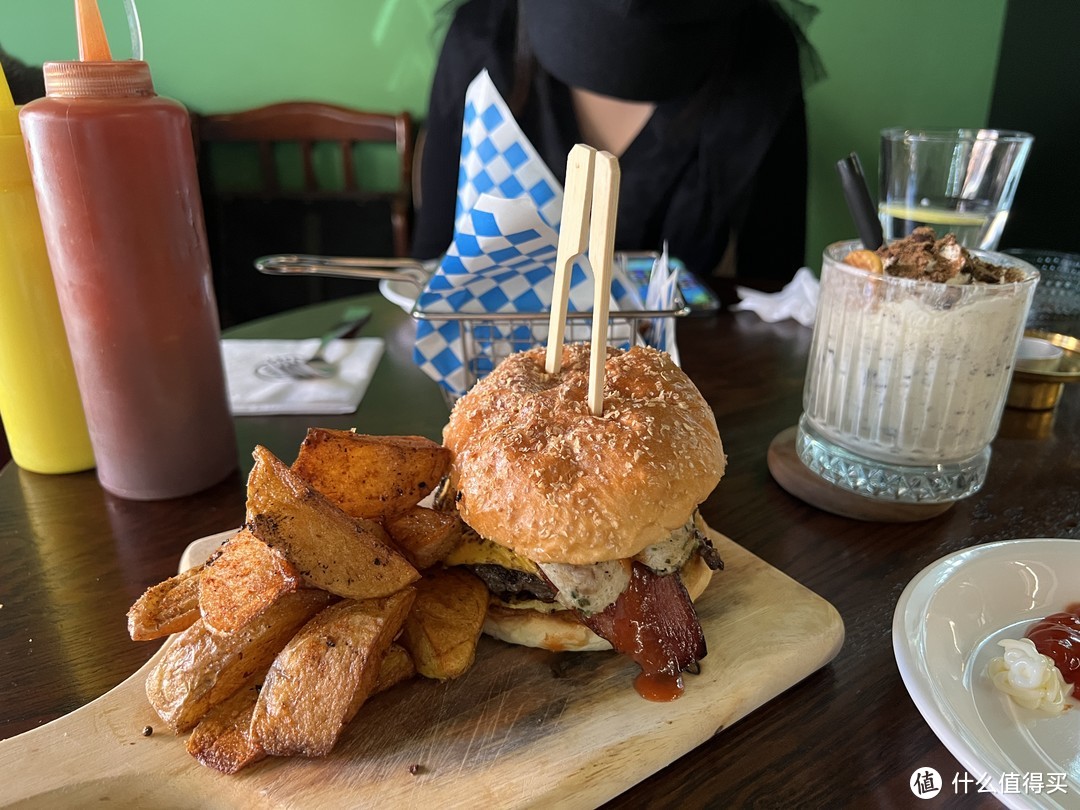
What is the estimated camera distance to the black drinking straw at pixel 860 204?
1276 millimetres

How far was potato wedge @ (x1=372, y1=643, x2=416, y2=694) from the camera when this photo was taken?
85 centimetres

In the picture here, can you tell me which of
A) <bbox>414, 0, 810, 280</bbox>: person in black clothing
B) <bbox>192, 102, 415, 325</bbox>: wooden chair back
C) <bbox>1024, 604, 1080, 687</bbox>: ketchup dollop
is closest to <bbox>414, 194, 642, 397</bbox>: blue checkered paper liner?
<bbox>1024, 604, 1080, 687</bbox>: ketchup dollop

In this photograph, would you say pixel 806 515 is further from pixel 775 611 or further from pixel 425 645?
pixel 425 645

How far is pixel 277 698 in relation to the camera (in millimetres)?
753

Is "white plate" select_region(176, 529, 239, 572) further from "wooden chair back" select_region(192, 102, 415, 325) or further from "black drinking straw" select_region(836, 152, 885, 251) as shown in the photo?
"wooden chair back" select_region(192, 102, 415, 325)

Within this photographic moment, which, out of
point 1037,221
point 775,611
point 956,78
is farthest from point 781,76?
point 775,611

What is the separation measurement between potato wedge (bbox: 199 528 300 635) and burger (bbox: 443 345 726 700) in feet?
0.75

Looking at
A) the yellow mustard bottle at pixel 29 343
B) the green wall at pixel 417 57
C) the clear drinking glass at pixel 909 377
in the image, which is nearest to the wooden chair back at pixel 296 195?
the green wall at pixel 417 57

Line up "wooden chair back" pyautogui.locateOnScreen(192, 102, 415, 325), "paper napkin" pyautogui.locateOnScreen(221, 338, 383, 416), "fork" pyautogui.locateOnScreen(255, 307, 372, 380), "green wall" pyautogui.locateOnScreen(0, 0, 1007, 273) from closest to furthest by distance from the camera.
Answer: "paper napkin" pyautogui.locateOnScreen(221, 338, 383, 416)
"fork" pyautogui.locateOnScreen(255, 307, 372, 380)
"green wall" pyautogui.locateOnScreen(0, 0, 1007, 273)
"wooden chair back" pyautogui.locateOnScreen(192, 102, 415, 325)

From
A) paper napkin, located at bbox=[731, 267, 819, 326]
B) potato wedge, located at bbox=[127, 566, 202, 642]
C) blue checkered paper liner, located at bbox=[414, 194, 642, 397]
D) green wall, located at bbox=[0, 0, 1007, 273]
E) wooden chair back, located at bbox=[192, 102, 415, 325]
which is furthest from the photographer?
wooden chair back, located at bbox=[192, 102, 415, 325]

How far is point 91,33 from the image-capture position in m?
1.01

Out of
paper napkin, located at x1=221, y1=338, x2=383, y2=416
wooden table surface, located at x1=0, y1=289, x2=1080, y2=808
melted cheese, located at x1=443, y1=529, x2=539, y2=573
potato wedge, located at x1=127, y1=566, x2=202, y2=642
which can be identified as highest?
potato wedge, located at x1=127, y1=566, x2=202, y2=642

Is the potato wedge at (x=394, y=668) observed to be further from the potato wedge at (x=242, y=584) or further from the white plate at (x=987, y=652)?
the white plate at (x=987, y=652)

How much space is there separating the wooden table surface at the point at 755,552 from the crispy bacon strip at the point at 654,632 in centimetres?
9
